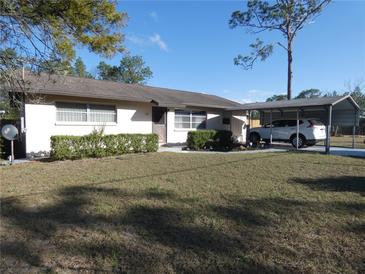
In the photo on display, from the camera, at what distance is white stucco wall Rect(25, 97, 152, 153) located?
11875 millimetres

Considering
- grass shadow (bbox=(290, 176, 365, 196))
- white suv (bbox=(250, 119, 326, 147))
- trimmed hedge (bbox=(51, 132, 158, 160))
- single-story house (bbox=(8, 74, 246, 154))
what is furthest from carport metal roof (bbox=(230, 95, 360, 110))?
trimmed hedge (bbox=(51, 132, 158, 160))

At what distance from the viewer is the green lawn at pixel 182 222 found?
11.4 ft

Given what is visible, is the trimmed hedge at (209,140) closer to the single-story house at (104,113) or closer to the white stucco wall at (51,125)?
the single-story house at (104,113)

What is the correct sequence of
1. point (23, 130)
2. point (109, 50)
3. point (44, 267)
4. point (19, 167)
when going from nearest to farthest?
point (44, 267), point (109, 50), point (19, 167), point (23, 130)

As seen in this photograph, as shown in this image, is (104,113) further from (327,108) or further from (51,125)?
(327,108)

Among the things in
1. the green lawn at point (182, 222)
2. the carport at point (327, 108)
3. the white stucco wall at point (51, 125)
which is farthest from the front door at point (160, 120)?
the green lawn at point (182, 222)

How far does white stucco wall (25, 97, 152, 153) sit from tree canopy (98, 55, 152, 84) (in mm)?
Result: 37094

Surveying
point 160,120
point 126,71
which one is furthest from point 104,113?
point 126,71

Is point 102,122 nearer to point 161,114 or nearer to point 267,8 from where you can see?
point 161,114

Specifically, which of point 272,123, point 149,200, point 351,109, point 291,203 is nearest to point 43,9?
point 149,200

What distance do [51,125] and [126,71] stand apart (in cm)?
4093

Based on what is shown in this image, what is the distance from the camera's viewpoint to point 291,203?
5570 mm

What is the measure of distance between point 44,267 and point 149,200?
8.53 ft

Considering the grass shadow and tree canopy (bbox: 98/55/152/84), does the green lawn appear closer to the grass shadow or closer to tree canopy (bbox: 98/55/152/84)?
the grass shadow
